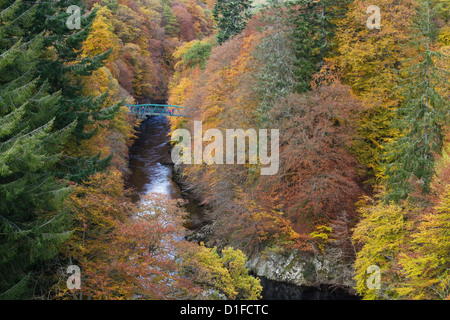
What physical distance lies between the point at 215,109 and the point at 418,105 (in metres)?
15.5

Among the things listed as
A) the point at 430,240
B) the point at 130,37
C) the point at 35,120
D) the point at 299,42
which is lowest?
the point at 430,240

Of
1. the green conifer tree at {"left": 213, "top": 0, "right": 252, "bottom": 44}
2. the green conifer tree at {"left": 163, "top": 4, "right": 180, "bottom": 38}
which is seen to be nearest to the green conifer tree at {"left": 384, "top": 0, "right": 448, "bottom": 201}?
the green conifer tree at {"left": 213, "top": 0, "right": 252, "bottom": 44}

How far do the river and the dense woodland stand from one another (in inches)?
66.1

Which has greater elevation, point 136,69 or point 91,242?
point 136,69

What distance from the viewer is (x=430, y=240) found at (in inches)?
416

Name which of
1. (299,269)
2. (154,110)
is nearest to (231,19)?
(154,110)

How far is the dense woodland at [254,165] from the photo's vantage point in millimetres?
9719

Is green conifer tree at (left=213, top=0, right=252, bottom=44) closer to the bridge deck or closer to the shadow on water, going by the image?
the bridge deck

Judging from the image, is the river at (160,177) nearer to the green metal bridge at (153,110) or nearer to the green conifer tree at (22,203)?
the green metal bridge at (153,110)

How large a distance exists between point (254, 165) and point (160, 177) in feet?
42.9

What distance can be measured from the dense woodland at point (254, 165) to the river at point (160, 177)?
1680mm

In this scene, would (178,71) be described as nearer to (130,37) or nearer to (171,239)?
(130,37)

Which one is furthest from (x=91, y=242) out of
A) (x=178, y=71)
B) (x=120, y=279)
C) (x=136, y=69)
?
(x=136, y=69)

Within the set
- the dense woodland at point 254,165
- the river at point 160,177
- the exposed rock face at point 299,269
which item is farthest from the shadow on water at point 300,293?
the dense woodland at point 254,165
